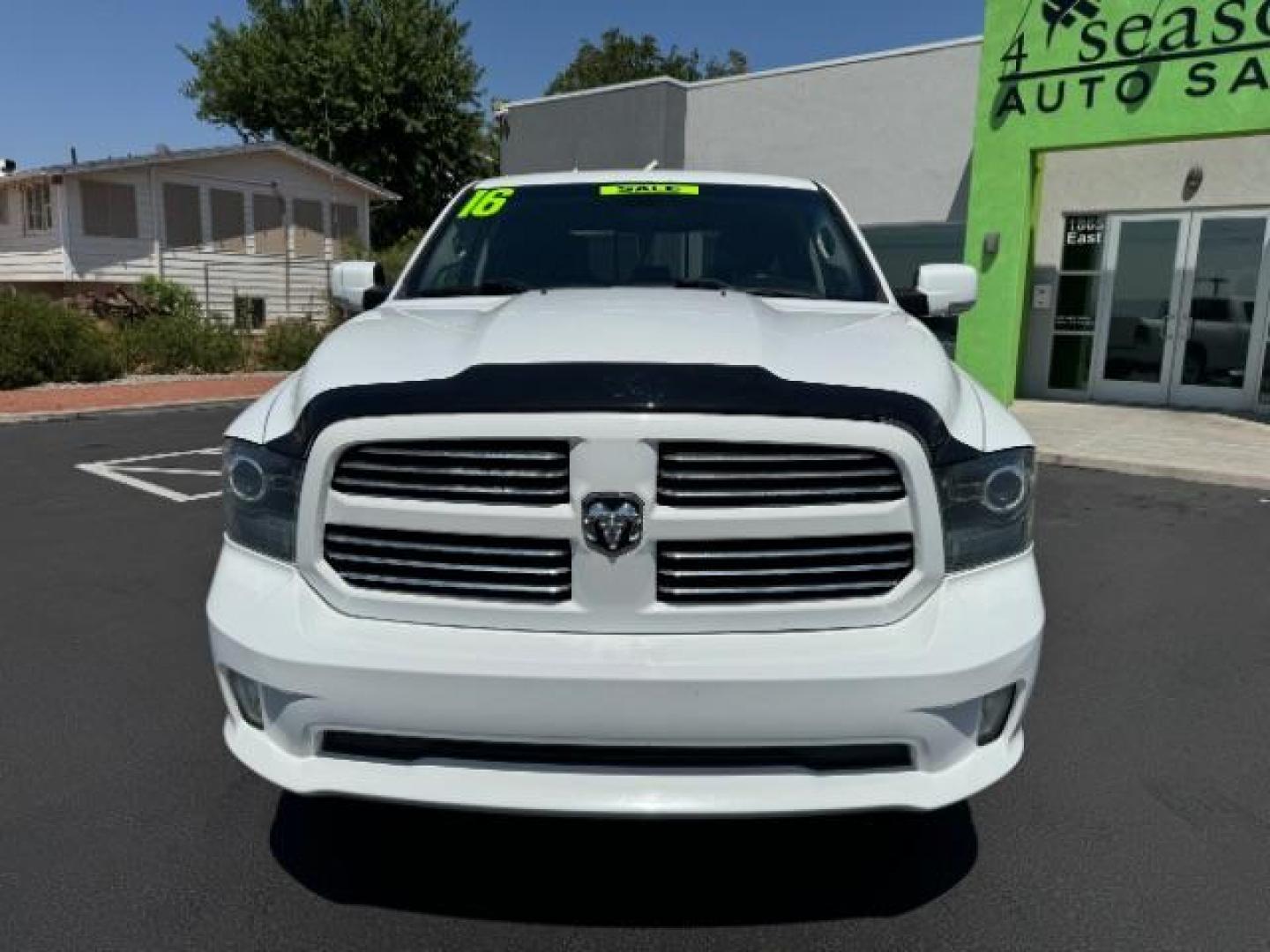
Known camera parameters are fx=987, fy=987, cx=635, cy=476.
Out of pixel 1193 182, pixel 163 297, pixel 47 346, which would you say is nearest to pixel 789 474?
pixel 1193 182

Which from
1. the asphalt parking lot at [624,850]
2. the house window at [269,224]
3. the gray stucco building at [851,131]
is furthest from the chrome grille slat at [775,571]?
the house window at [269,224]

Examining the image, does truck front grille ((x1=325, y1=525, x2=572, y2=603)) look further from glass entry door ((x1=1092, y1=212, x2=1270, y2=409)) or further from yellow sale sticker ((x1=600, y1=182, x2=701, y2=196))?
glass entry door ((x1=1092, y1=212, x2=1270, y2=409))

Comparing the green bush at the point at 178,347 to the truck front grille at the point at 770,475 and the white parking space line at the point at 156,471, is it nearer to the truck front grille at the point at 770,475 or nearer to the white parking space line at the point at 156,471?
the white parking space line at the point at 156,471

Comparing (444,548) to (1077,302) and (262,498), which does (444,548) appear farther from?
(1077,302)

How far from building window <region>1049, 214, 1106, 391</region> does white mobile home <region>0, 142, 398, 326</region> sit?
14.7 m

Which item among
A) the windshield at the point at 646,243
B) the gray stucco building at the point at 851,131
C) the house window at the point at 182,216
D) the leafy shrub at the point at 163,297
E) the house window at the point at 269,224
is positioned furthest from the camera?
the house window at the point at 269,224

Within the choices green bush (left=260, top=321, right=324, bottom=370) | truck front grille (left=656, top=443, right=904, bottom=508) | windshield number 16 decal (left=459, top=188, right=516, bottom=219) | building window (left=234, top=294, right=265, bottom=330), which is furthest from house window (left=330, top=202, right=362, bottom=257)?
truck front grille (left=656, top=443, right=904, bottom=508)

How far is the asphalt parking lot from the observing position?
2.33 metres

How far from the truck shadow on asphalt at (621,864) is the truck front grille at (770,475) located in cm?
84

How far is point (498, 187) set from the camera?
4.14 m

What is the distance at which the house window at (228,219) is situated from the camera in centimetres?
2517

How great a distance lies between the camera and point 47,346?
590 inches

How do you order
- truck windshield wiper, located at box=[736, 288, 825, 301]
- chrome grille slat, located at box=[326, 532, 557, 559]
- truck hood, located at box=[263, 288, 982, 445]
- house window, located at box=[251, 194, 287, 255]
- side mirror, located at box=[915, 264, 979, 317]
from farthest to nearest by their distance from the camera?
house window, located at box=[251, 194, 287, 255] → side mirror, located at box=[915, 264, 979, 317] → truck windshield wiper, located at box=[736, 288, 825, 301] → truck hood, located at box=[263, 288, 982, 445] → chrome grille slat, located at box=[326, 532, 557, 559]

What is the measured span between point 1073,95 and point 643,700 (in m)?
12.3
